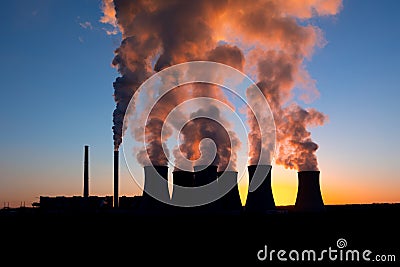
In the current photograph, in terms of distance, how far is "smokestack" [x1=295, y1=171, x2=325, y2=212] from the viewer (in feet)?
105

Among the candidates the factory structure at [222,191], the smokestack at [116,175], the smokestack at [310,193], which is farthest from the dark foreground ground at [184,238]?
the smokestack at [116,175]

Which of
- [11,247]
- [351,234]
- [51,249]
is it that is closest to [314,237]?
[351,234]

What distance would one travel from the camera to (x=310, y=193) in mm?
32031

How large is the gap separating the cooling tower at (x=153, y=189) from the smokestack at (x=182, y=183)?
3.72 feet

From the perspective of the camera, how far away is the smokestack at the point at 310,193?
3189 centimetres

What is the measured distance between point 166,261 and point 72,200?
29.3 metres

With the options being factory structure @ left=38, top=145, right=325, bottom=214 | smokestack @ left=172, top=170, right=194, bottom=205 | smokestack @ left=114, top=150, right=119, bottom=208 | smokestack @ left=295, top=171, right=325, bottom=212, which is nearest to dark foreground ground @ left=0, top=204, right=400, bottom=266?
smokestack @ left=295, top=171, right=325, bottom=212

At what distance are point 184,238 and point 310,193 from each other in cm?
1023

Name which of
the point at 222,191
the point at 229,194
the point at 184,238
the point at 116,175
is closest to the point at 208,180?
the point at 222,191

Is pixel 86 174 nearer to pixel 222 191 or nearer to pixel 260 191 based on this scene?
pixel 222 191

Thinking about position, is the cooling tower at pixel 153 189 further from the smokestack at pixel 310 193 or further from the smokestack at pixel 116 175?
the smokestack at pixel 310 193

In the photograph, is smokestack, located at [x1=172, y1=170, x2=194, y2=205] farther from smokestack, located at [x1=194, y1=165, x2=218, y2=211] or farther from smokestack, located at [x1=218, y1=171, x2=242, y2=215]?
smokestack, located at [x1=218, y1=171, x2=242, y2=215]

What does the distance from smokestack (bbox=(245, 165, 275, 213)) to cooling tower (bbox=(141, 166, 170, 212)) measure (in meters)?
5.99

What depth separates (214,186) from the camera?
112 ft
